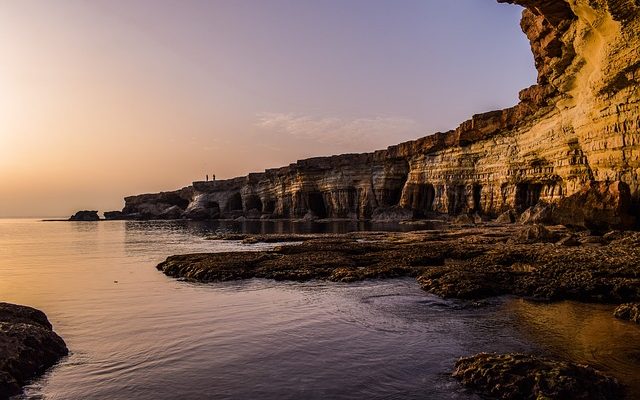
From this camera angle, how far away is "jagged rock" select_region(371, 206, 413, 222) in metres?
63.6

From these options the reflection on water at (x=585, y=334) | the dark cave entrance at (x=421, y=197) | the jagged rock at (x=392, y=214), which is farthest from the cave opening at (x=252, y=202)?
the reflection on water at (x=585, y=334)

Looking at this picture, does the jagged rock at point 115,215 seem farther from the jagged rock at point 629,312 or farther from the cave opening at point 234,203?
the jagged rock at point 629,312

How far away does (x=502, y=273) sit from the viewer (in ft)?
46.1

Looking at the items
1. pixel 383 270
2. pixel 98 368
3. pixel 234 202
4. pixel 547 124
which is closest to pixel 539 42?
pixel 547 124

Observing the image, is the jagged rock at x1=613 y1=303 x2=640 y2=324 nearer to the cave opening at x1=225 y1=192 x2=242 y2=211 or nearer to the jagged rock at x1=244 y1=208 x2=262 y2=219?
the jagged rock at x1=244 y1=208 x2=262 y2=219

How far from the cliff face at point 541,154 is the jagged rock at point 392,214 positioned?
1098 millimetres

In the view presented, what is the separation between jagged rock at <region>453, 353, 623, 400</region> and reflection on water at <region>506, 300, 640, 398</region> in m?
0.55

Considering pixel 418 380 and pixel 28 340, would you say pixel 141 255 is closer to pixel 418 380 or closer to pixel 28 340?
pixel 28 340

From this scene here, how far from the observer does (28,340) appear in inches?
312

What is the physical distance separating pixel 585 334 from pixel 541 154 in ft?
117

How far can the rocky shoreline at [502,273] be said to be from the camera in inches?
237

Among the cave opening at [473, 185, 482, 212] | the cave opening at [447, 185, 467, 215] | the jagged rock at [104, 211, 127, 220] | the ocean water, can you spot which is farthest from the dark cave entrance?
the jagged rock at [104, 211, 127, 220]

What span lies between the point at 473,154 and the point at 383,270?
136 feet

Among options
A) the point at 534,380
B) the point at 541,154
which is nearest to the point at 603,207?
the point at 541,154
